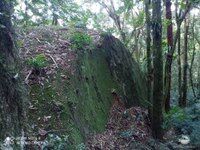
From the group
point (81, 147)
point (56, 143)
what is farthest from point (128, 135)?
point (56, 143)

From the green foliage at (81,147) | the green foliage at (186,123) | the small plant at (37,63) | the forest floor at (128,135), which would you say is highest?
the small plant at (37,63)

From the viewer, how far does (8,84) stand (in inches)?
183

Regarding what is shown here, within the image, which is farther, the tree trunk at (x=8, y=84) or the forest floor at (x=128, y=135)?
the forest floor at (x=128, y=135)

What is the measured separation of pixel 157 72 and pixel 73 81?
2.40 metres

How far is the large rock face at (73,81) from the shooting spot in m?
6.82

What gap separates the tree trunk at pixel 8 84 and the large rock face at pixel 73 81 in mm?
1184

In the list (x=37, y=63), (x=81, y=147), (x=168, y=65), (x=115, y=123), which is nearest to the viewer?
(x=81, y=147)

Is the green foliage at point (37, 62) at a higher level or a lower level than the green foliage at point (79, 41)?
lower

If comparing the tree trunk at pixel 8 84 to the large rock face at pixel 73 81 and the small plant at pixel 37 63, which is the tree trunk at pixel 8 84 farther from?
the small plant at pixel 37 63

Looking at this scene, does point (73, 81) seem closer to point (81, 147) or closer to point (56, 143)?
point (81, 147)

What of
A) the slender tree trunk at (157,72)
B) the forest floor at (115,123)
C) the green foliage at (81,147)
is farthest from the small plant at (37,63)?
the slender tree trunk at (157,72)

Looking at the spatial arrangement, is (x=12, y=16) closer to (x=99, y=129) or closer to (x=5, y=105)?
(x=5, y=105)

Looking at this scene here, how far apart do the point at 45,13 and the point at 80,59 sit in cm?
408

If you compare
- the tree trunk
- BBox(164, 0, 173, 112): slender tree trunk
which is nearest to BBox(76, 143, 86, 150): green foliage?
the tree trunk
